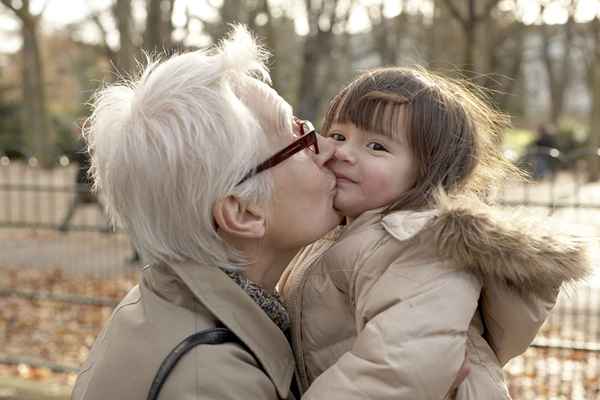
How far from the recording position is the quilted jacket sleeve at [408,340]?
1597 millimetres

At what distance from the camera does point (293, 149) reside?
6.02ft

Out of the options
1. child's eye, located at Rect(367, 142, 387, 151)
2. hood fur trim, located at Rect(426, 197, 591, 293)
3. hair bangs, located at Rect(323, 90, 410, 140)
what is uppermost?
hair bangs, located at Rect(323, 90, 410, 140)

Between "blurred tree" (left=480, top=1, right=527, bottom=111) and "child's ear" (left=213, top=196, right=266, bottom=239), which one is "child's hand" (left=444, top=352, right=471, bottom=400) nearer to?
"child's ear" (left=213, top=196, right=266, bottom=239)

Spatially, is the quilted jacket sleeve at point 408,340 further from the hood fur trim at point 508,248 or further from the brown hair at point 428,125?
the brown hair at point 428,125

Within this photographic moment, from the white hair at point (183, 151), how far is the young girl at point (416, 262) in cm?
27

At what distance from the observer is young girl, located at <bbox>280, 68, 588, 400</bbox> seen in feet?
5.36

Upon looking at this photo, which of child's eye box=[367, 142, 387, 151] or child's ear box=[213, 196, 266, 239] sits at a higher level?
child's eye box=[367, 142, 387, 151]

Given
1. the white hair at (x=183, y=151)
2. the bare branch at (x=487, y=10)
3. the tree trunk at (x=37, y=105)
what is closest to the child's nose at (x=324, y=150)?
the white hair at (x=183, y=151)

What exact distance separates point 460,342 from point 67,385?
16.4 feet

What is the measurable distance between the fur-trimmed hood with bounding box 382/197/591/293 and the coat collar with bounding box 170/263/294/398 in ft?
1.19

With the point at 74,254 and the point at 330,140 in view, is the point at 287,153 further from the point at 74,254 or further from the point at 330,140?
the point at 74,254

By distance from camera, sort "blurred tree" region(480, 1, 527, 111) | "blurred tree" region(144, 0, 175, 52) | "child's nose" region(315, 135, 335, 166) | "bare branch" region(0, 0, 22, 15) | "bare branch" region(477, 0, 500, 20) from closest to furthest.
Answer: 1. "child's nose" region(315, 135, 335, 166)
2. "blurred tree" region(480, 1, 527, 111)
3. "blurred tree" region(144, 0, 175, 52)
4. "bare branch" region(477, 0, 500, 20)
5. "bare branch" region(0, 0, 22, 15)

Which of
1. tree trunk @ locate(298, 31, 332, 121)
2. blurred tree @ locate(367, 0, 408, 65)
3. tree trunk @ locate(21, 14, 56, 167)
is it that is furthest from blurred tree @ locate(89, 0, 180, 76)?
blurred tree @ locate(367, 0, 408, 65)

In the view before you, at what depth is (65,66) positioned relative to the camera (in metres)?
41.6
